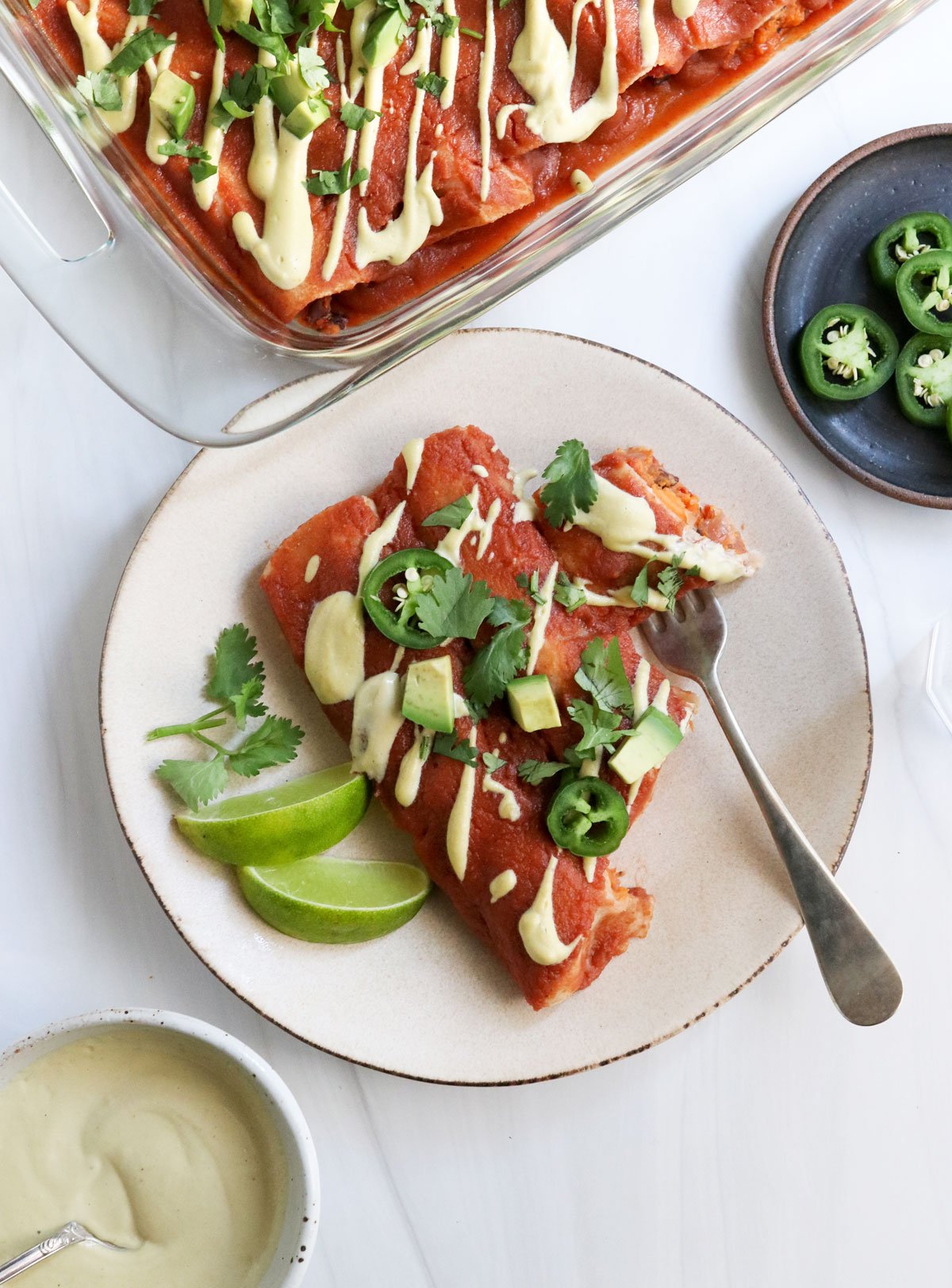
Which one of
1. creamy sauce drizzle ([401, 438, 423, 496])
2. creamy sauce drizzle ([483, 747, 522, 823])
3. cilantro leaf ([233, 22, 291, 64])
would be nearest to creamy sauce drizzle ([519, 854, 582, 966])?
creamy sauce drizzle ([483, 747, 522, 823])

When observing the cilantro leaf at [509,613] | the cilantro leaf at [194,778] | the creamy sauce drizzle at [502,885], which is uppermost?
the cilantro leaf at [194,778]

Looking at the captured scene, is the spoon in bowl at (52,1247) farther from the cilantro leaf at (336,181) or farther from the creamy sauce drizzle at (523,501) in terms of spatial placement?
the cilantro leaf at (336,181)

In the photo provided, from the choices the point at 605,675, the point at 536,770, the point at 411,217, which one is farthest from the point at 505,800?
the point at 411,217

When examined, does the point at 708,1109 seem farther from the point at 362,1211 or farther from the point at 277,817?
the point at 277,817

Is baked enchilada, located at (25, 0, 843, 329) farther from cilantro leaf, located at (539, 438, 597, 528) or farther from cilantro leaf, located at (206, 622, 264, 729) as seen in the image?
cilantro leaf, located at (206, 622, 264, 729)

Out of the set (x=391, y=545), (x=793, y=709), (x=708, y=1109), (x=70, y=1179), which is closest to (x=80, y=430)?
(x=391, y=545)

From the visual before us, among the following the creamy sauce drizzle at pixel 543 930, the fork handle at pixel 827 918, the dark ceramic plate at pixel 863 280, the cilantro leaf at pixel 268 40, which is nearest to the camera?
the cilantro leaf at pixel 268 40

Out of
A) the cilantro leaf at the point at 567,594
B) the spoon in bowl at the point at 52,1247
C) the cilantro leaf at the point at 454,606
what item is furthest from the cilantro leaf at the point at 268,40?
the spoon in bowl at the point at 52,1247
